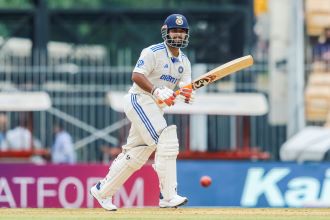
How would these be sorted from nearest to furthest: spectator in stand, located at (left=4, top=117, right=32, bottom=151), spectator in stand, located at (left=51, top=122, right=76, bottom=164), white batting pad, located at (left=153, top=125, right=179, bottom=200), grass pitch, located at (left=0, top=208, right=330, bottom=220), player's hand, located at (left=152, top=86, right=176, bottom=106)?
grass pitch, located at (left=0, top=208, right=330, bottom=220)
player's hand, located at (left=152, top=86, right=176, bottom=106)
white batting pad, located at (left=153, top=125, right=179, bottom=200)
spectator in stand, located at (left=4, top=117, right=32, bottom=151)
spectator in stand, located at (left=51, top=122, right=76, bottom=164)

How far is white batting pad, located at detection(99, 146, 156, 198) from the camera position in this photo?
15648 mm

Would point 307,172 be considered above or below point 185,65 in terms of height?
below

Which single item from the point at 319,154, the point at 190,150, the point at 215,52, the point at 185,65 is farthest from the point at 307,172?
the point at 215,52

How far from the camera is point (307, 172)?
20891 millimetres

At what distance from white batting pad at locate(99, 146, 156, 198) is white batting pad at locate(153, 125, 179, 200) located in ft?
0.91

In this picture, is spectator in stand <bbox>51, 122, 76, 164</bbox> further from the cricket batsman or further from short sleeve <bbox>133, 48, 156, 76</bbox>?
short sleeve <bbox>133, 48, 156, 76</bbox>

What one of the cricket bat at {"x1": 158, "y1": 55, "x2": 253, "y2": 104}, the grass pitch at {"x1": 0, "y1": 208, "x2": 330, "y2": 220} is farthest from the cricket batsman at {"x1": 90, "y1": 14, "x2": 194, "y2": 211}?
the grass pitch at {"x1": 0, "y1": 208, "x2": 330, "y2": 220}

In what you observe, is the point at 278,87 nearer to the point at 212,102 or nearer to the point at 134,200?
the point at 212,102

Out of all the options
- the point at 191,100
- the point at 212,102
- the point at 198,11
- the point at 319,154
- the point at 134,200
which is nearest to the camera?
the point at 191,100

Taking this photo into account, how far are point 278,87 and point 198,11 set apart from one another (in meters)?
2.93

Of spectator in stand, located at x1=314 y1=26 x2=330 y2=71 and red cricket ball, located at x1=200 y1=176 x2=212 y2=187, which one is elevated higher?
spectator in stand, located at x1=314 y1=26 x2=330 y2=71

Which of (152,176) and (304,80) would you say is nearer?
(152,176)

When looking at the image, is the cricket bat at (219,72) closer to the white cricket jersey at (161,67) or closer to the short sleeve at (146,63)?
the white cricket jersey at (161,67)

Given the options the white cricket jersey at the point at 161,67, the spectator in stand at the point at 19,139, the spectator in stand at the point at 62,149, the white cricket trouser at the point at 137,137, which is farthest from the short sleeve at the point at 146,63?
the spectator in stand at the point at 62,149
